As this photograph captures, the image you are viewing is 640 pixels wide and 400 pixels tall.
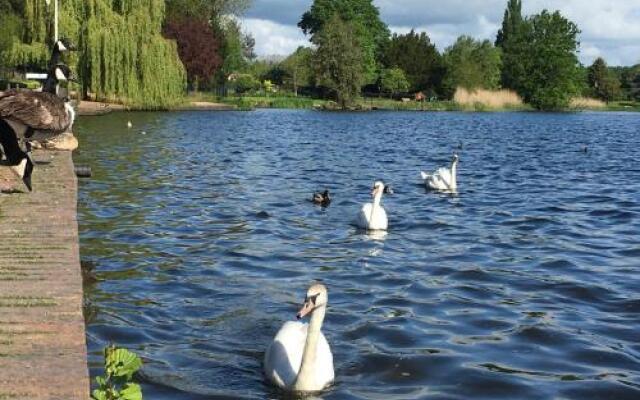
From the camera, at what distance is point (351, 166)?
27.7 m

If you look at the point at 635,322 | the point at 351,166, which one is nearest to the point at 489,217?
the point at 635,322

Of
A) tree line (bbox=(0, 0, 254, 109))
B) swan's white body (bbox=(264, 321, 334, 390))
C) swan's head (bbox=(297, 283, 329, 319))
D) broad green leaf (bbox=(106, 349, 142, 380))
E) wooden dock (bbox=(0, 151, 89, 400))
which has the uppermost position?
tree line (bbox=(0, 0, 254, 109))

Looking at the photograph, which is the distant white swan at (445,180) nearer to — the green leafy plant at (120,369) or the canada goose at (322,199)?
the canada goose at (322,199)

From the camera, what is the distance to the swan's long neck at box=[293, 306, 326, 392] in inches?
260

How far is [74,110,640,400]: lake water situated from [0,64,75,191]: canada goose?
1.76 meters

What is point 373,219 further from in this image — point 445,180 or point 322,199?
point 445,180

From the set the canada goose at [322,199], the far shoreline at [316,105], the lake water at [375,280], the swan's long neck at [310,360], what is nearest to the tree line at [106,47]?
the far shoreline at [316,105]

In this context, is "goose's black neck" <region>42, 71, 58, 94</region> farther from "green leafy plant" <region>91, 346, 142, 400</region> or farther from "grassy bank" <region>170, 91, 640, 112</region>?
"grassy bank" <region>170, 91, 640, 112</region>

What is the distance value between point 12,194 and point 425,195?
41.3 ft

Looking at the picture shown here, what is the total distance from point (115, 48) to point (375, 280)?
41119 mm

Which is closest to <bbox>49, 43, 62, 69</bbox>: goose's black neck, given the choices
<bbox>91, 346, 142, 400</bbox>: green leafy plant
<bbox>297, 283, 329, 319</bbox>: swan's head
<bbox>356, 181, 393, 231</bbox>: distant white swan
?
<bbox>356, 181, 393, 231</bbox>: distant white swan

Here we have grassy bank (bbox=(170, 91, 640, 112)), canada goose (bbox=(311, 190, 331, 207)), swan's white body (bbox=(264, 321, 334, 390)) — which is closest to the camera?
swan's white body (bbox=(264, 321, 334, 390))

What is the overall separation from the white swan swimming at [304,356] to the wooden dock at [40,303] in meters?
1.90

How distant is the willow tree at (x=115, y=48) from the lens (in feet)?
157
